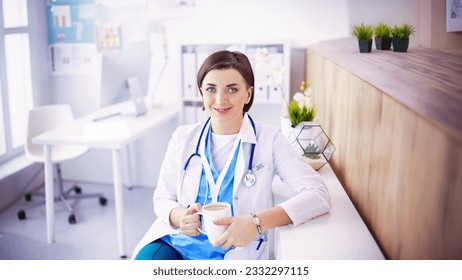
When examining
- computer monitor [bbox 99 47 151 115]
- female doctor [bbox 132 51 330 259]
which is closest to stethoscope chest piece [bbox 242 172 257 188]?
female doctor [bbox 132 51 330 259]

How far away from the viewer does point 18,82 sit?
8.63ft

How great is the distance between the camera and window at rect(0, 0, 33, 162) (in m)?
2.30

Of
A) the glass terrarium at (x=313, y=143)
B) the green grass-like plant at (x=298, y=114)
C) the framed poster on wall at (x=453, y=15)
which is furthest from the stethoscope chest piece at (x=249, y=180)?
the framed poster on wall at (x=453, y=15)

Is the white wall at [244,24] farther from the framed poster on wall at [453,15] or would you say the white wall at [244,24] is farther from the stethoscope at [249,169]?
the stethoscope at [249,169]

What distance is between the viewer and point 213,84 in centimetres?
135

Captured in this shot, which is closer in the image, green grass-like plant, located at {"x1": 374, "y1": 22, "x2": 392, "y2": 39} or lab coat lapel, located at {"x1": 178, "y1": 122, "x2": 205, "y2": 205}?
lab coat lapel, located at {"x1": 178, "y1": 122, "x2": 205, "y2": 205}

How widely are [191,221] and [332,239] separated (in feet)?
1.24

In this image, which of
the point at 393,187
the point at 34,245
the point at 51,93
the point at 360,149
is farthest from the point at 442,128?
the point at 51,93

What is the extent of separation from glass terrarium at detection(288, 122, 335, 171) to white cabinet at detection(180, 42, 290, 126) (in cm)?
83

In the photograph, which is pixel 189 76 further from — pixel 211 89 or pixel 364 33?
pixel 211 89

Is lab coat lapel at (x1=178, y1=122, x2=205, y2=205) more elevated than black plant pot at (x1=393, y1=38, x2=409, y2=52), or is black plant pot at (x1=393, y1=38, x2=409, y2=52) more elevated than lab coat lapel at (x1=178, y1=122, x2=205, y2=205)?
black plant pot at (x1=393, y1=38, x2=409, y2=52)

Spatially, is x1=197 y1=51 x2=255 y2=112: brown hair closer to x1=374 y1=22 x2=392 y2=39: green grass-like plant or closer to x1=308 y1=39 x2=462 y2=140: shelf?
x1=308 y1=39 x2=462 y2=140: shelf
